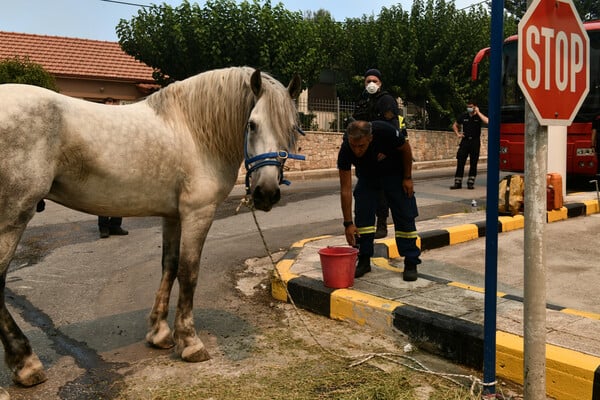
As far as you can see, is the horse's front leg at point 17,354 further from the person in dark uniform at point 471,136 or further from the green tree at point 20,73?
the green tree at point 20,73

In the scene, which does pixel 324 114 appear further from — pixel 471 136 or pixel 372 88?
pixel 372 88

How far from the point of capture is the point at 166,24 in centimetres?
1753

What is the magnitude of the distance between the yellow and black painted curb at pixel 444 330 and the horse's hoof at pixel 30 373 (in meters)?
1.72

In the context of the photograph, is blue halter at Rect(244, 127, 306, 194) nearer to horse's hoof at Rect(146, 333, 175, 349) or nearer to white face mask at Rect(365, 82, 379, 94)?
horse's hoof at Rect(146, 333, 175, 349)

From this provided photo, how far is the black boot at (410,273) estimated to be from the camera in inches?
194

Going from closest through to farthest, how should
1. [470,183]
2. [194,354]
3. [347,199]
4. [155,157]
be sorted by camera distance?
[155,157], [194,354], [347,199], [470,183]

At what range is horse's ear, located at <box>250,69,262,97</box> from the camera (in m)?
3.34

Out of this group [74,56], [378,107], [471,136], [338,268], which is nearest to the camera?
[338,268]

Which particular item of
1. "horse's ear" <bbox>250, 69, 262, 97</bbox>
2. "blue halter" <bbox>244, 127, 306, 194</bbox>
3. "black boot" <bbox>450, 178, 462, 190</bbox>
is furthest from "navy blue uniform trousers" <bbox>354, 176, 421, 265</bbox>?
"black boot" <bbox>450, 178, 462, 190</bbox>

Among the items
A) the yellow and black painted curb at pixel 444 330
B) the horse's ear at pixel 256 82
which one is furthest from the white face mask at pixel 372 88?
the horse's ear at pixel 256 82

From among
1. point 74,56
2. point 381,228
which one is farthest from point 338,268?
point 74,56

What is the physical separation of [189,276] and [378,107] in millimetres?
3594

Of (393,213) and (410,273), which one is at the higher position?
(393,213)

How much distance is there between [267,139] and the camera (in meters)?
3.36
